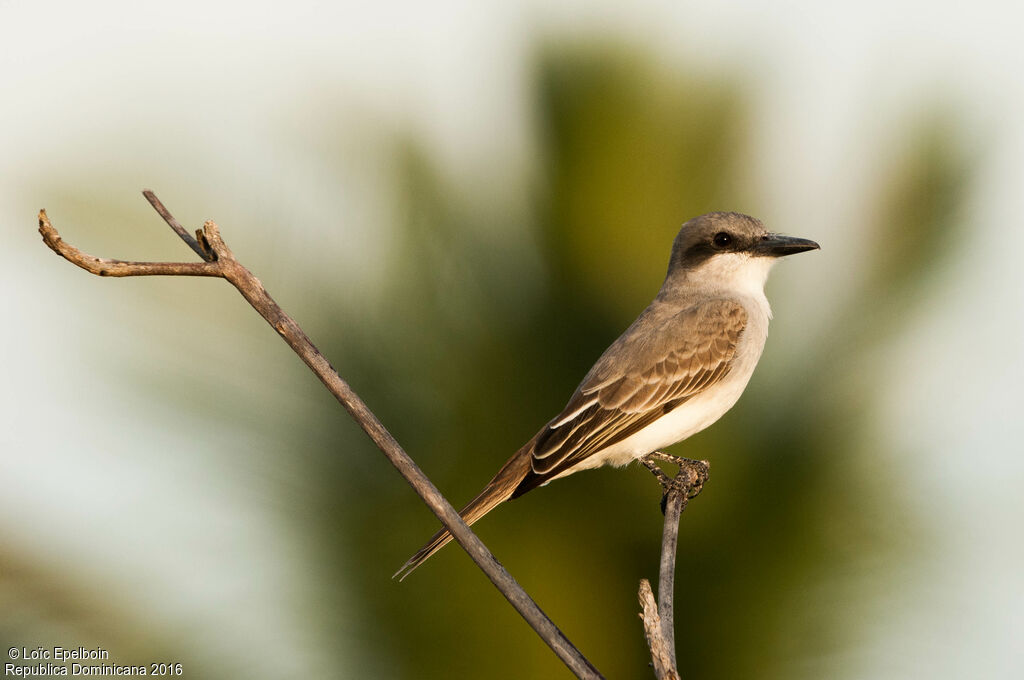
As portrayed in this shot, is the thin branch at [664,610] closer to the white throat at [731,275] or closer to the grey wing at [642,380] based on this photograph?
the grey wing at [642,380]

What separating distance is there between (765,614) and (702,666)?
427 mm

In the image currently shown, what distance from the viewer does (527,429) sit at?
19.1ft

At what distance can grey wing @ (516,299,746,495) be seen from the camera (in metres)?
4.89

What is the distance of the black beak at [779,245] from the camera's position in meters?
5.31

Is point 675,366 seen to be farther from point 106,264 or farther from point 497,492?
point 106,264

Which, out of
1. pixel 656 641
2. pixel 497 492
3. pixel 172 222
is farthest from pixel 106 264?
pixel 497 492

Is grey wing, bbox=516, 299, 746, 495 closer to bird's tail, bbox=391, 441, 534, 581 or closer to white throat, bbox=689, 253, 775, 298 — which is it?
bird's tail, bbox=391, 441, 534, 581

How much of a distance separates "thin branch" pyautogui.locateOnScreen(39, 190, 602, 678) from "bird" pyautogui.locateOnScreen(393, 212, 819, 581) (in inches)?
93.3

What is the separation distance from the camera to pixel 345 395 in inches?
91.0

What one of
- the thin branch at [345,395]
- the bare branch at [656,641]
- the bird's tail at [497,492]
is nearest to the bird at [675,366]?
the bird's tail at [497,492]

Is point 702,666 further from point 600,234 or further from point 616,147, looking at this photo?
point 616,147

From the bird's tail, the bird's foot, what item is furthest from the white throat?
the bird's tail

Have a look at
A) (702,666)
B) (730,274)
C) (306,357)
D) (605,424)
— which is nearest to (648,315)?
(730,274)

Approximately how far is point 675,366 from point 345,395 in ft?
10.4
